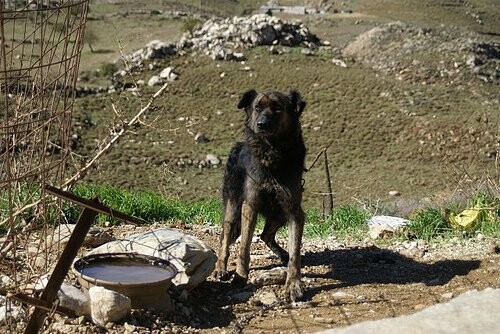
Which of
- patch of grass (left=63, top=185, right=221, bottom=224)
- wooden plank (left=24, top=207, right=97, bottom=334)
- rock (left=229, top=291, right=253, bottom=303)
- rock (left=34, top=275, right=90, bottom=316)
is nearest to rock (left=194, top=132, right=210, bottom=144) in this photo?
patch of grass (left=63, top=185, right=221, bottom=224)

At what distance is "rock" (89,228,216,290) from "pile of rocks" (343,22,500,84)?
83.6ft

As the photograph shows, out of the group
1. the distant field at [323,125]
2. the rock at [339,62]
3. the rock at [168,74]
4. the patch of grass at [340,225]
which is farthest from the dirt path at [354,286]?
the rock at [339,62]

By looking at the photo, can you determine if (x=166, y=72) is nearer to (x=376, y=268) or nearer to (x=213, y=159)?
(x=213, y=159)

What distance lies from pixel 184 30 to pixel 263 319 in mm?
35184

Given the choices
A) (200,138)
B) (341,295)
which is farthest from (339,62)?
(341,295)

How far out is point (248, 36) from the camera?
32.1 metres

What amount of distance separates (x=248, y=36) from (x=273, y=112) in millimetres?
27287

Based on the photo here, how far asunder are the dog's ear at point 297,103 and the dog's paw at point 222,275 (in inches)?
50.2

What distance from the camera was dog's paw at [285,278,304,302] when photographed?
485 cm

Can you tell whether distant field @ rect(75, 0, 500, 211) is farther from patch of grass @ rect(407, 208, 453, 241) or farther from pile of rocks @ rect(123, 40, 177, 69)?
patch of grass @ rect(407, 208, 453, 241)

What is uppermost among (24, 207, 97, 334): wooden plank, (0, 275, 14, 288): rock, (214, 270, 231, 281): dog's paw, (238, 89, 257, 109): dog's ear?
(238, 89, 257, 109): dog's ear

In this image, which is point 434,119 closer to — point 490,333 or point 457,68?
point 457,68

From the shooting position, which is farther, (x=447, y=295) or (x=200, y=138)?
(x=200, y=138)

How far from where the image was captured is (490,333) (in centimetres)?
252
